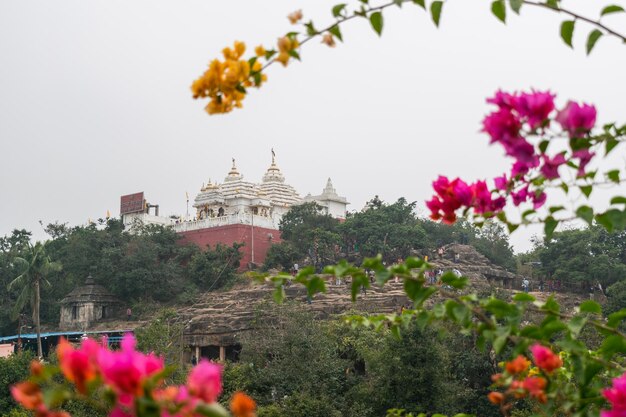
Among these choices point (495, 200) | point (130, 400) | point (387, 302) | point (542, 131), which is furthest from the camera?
point (387, 302)

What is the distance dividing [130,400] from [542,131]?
115cm

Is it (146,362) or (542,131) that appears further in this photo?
(542,131)

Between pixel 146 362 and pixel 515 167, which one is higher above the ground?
pixel 515 167

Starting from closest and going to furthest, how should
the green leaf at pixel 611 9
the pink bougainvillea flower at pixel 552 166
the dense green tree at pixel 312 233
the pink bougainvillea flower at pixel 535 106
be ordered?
the pink bougainvillea flower at pixel 535 106 → the green leaf at pixel 611 9 → the pink bougainvillea flower at pixel 552 166 → the dense green tree at pixel 312 233

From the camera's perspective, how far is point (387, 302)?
25000mm

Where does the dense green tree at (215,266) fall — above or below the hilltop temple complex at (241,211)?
below

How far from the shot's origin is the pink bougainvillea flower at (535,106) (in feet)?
6.61

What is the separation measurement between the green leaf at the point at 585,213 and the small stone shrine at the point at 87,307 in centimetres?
2964

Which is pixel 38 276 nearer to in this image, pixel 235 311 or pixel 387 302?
pixel 235 311

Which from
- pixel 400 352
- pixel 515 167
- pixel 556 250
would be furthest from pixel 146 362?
pixel 556 250

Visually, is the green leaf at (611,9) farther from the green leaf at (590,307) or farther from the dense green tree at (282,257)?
the dense green tree at (282,257)

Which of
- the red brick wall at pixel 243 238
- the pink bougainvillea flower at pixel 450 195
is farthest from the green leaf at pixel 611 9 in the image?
the red brick wall at pixel 243 238

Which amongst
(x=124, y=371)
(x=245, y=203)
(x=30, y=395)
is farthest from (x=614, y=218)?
(x=245, y=203)

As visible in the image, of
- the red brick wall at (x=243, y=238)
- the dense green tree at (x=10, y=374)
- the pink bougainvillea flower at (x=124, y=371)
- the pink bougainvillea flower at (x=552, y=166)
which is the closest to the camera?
the pink bougainvillea flower at (x=124, y=371)
